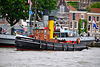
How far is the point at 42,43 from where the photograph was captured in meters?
49.5

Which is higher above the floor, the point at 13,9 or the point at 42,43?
the point at 13,9

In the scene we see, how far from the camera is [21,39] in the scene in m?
48.3

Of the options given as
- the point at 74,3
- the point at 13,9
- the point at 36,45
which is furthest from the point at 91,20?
the point at 36,45

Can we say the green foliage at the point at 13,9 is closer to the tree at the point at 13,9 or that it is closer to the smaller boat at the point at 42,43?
the tree at the point at 13,9

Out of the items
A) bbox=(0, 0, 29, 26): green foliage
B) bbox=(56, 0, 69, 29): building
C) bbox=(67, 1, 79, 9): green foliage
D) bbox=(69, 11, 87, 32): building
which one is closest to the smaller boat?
bbox=(0, 0, 29, 26): green foliage

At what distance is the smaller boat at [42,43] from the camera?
159 feet

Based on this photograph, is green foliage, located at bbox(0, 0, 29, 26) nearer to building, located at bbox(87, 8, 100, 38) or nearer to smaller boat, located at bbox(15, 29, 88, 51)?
smaller boat, located at bbox(15, 29, 88, 51)

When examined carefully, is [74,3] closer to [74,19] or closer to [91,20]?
[91,20]

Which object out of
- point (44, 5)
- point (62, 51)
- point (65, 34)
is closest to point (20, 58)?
point (62, 51)

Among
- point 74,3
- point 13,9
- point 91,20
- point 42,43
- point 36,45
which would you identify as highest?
point 74,3

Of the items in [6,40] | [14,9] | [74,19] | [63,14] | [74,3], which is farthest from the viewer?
[74,3]

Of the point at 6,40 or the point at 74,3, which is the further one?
the point at 74,3

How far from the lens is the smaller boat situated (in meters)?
48.4

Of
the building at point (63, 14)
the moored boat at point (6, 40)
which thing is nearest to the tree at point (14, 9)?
the moored boat at point (6, 40)
